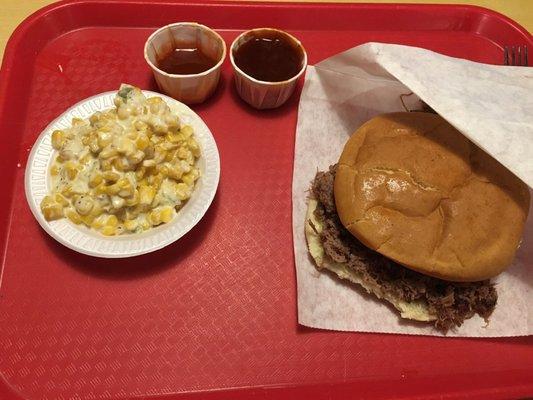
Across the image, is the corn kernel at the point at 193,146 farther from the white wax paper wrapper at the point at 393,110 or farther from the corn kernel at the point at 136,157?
the white wax paper wrapper at the point at 393,110

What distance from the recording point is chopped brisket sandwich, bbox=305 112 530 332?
1.54 m

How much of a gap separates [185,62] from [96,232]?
871 mm

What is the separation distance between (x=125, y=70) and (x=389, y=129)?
1265 mm

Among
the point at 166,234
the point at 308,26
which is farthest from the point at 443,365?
the point at 308,26

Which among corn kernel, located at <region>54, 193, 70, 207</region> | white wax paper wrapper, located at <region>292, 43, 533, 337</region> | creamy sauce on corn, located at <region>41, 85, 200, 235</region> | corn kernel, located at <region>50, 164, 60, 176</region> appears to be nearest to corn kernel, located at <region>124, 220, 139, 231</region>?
creamy sauce on corn, located at <region>41, 85, 200, 235</region>

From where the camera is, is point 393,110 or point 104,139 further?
point 393,110

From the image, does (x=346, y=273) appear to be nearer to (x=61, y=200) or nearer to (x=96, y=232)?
(x=96, y=232)

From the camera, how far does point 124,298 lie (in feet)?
5.56

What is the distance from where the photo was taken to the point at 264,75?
1.98 metres

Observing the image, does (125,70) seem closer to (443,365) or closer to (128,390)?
(128,390)

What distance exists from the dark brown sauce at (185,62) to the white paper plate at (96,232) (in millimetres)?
195

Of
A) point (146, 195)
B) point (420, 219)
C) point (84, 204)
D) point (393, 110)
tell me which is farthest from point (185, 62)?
point (420, 219)

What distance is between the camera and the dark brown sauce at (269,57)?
1987mm

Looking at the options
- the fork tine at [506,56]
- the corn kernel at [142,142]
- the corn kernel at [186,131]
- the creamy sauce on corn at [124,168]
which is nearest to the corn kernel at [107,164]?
the creamy sauce on corn at [124,168]
